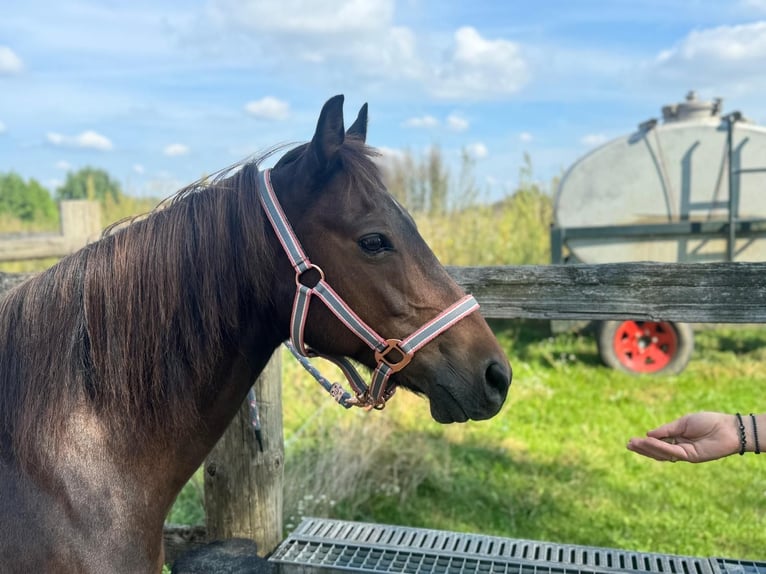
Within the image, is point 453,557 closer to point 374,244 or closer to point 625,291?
point 625,291

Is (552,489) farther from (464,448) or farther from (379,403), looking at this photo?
(379,403)

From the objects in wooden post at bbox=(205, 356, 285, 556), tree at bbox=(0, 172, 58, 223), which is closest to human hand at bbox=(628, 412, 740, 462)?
wooden post at bbox=(205, 356, 285, 556)

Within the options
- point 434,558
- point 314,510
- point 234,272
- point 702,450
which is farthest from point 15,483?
point 314,510

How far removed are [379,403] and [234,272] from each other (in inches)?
23.0

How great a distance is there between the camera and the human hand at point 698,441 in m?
1.76

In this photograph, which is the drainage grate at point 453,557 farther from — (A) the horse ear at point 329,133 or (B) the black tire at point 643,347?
(B) the black tire at point 643,347

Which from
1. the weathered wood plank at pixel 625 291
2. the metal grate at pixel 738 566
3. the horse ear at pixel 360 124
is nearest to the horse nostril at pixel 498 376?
the weathered wood plank at pixel 625 291

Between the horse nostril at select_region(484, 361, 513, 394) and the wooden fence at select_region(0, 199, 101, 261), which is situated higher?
the wooden fence at select_region(0, 199, 101, 261)

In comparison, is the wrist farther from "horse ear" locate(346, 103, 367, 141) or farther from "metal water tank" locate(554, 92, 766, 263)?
"metal water tank" locate(554, 92, 766, 263)

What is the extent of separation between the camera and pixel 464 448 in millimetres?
4957

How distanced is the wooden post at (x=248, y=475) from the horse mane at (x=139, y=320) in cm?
81

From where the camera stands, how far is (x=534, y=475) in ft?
14.9

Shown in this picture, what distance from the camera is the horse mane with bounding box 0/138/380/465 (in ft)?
5.20

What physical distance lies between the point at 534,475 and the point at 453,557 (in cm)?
248
